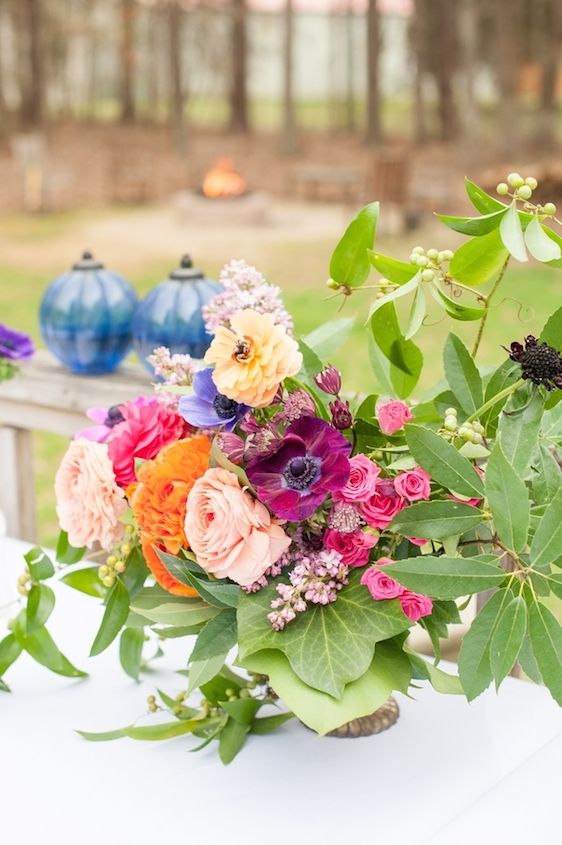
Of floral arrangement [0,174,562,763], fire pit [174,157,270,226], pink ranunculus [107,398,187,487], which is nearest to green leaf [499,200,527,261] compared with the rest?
floral arrangement [0,174,562,763]

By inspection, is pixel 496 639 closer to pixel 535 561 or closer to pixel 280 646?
pixel 535 561

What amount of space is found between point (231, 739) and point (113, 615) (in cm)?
16

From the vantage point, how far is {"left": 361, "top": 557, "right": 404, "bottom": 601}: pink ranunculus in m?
0.89

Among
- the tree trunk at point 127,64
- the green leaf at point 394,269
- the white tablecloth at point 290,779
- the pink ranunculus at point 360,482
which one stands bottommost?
the white tablecloth at point 290,779

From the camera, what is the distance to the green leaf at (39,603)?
1.13 metres

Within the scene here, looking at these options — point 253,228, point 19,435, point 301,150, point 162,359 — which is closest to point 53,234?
point 253,228

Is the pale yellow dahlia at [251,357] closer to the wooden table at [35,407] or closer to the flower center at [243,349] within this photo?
the flower center at [243,349]

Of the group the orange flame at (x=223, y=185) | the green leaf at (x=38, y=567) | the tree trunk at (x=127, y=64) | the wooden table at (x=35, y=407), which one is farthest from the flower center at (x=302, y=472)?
the tree trunk at (x=127, y=64)

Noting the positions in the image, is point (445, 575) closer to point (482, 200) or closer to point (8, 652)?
point (482, 200)

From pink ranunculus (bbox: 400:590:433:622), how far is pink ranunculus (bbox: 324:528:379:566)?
5 centimetres

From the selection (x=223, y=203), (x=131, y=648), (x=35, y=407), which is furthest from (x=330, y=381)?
(x=223, y=203)

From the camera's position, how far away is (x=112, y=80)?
2002cm

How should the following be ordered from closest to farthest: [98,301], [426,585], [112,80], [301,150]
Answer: [426,585]
[98,301]
[301,150]
[112,80]

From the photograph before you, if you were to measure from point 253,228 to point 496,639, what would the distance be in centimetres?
1020
